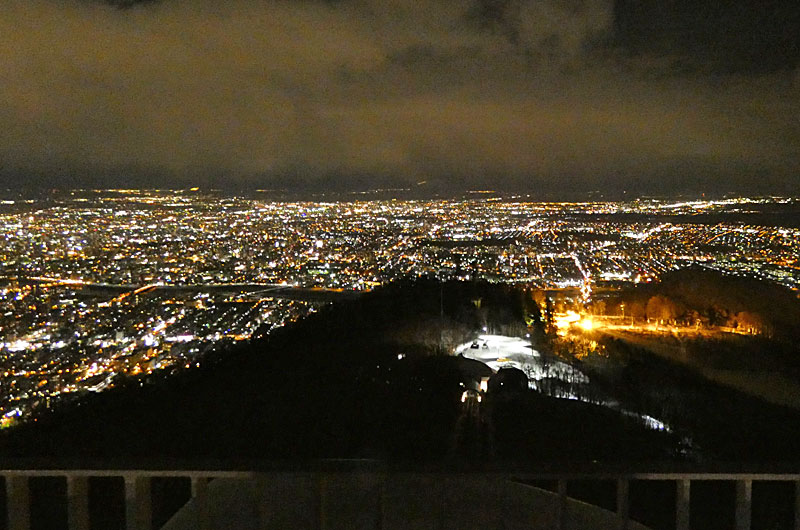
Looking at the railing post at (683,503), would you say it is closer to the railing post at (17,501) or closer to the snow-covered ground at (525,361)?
the railing post at (17,501)

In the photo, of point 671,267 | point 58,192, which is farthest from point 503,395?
point 58,192

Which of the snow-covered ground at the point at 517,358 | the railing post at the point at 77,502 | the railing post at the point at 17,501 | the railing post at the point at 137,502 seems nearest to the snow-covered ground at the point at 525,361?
the snow-covered ground at the point at 517,358

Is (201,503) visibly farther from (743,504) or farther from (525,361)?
(525,361)

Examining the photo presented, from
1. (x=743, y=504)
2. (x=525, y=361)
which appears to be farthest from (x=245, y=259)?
(x=743, y=504)

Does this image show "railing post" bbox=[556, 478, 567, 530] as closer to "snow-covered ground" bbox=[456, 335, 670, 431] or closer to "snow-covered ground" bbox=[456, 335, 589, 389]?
"snow-covered ground" bbox=[456, 335, 670, 431]

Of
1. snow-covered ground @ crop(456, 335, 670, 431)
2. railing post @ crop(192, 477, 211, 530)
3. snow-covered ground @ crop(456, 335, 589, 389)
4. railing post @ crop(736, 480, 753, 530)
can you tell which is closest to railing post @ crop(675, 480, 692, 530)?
railing post @ crop(736, 480, 753, 530)

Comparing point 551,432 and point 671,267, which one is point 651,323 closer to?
point 671,267
